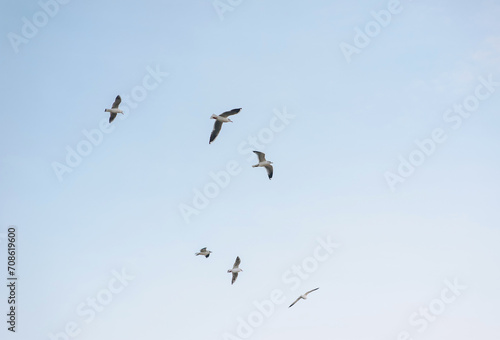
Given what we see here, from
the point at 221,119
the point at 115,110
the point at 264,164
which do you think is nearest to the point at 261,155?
the point at 264,164

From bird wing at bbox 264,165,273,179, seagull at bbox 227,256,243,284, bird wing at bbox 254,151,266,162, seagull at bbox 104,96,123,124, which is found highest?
seagull at bbox 104,96,123,124

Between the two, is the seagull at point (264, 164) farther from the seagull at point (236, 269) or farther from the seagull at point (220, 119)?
the seagull at point (236, 269)

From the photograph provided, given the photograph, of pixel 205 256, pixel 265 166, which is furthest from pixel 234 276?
pixel 265 166

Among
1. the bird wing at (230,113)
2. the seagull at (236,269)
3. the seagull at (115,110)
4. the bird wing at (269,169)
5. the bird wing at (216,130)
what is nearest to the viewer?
the bird wing at (216,130)

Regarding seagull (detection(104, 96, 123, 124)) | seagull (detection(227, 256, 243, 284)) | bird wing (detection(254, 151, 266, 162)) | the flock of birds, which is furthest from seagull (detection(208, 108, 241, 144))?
seagull (detection(227, 256, 243, 284))

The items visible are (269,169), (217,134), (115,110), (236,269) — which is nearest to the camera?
(217,134)

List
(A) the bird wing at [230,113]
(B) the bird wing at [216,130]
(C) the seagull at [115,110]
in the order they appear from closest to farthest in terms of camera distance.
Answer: (B) the bird wing at [216,130], (A) the bird wing at [230,113], (C) the seagull at [115,110]

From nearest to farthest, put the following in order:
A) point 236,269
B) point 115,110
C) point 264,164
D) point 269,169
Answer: point 115,110, point 264,164, point 269,169, point 236,269

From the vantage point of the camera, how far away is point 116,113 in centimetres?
4047

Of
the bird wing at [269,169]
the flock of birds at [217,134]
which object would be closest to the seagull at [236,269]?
the flock of birds at [217,134]

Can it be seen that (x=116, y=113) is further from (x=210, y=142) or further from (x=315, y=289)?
(x=315, y=289)

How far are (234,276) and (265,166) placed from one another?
11.8m

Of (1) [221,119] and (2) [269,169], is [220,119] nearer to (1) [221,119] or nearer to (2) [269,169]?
(1) [221,119]

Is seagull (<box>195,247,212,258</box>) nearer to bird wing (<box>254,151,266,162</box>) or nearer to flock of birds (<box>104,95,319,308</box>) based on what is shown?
flock of birds (<box>104,95,319,308</box>)
